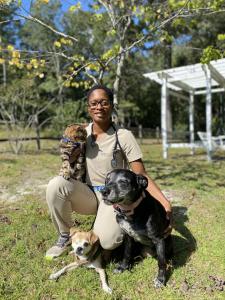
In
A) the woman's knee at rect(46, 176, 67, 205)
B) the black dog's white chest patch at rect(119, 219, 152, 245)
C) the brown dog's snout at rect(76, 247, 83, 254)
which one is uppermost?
the woman's knee at rect(46, 176, 67, 205)

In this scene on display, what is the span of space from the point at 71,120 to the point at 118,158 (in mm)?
11051

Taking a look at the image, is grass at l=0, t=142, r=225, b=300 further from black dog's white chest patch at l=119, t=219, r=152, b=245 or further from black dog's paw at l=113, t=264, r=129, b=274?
black dog's white chest patch at l=119, t=219, r=152, b=245

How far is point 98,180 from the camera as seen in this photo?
3.98 metres

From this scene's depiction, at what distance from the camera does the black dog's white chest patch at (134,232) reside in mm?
3383

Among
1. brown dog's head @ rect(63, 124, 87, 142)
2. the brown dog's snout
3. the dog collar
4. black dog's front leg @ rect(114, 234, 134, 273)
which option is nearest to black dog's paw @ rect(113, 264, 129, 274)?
black dog's front leg @ rect(114, 234, 134, 273)

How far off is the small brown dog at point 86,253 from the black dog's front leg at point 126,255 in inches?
7.8

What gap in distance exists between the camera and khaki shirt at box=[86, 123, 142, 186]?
3830mm

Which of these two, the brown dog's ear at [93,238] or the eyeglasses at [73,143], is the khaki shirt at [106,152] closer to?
the eyeglasses at [73,143]

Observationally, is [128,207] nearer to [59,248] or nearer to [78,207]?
[78,207]

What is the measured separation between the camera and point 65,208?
3.81 m

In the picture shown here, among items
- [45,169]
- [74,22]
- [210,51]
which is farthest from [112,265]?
[74,22]

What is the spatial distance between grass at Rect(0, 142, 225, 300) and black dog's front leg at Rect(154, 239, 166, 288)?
0.06m

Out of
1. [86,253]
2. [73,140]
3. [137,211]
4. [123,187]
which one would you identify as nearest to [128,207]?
[137,211]

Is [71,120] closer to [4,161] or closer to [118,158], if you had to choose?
[4,161]
